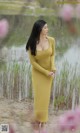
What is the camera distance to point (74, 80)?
2.86m

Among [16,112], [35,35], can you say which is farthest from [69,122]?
[16,112]

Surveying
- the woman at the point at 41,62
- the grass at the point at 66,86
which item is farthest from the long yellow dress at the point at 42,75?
the grass at the point at 66,86

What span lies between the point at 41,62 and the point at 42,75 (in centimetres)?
8

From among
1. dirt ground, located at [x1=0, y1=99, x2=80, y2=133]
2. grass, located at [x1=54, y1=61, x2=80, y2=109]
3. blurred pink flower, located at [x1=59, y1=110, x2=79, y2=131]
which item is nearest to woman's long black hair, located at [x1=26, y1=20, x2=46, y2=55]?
dirt ground, located at [x1=0, y1=99, x2=80, y2=133]

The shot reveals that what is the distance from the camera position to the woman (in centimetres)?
221

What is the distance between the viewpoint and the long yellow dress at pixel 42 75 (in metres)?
2.28

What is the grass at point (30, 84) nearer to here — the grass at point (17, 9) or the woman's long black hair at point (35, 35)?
the grass at point (17, 9)

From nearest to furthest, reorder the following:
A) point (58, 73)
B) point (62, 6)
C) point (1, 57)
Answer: point (62, 6), point (1, 57), point (58, 73)

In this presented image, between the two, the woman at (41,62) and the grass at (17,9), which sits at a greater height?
the grass at (17,9)

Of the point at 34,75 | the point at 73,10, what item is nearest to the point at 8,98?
the point at 34,75

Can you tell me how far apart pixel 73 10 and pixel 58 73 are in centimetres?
70

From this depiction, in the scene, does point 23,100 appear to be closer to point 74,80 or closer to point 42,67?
point 74,80

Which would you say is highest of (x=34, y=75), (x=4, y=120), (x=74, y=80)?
(x=34, y=75)

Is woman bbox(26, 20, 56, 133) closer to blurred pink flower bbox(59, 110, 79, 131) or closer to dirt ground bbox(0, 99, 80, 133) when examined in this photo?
dirt ground bbox(0, 99, 80, 133)
